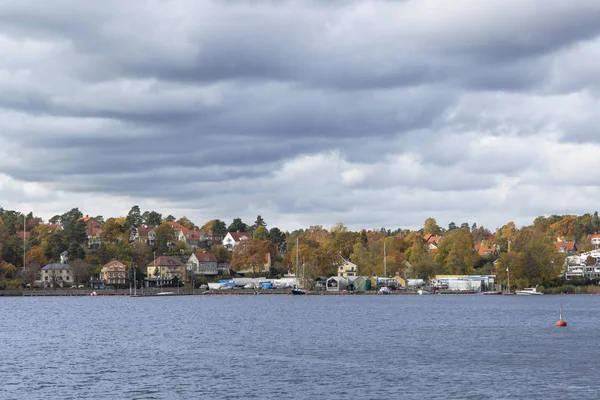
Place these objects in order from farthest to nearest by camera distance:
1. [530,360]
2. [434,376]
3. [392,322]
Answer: [392,322] < [530,360] < [434,376]

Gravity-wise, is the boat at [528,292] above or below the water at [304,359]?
above

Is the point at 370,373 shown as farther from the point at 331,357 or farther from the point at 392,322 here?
the point at 392,322

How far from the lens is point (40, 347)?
74125 millimetres

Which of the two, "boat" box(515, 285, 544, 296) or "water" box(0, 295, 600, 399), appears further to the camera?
"boat" box(515, 285, 544, 296)

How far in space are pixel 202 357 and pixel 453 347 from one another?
21327 millimetres

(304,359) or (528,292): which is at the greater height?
(528,292)

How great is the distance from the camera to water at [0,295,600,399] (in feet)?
157

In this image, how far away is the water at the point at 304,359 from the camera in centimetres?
4800

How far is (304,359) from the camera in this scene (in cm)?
6147

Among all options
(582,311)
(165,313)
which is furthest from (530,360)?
(165,313)

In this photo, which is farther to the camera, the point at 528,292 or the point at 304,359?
the point at 528,292

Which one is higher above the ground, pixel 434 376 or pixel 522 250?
pixel 522 250

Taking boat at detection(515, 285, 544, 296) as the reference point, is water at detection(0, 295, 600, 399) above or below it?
below

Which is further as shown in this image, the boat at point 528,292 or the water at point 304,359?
the boat at point 528,292
